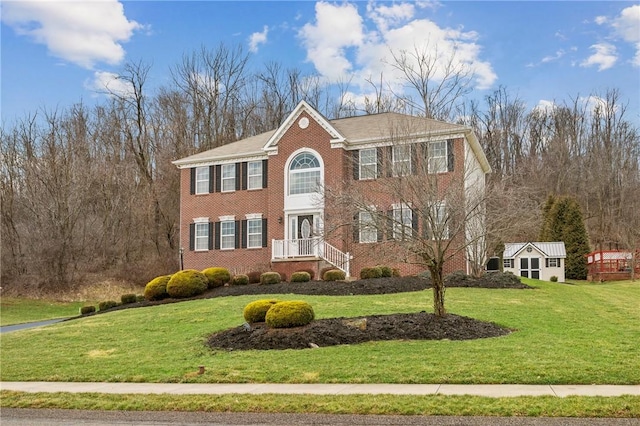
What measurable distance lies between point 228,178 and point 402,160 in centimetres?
1611

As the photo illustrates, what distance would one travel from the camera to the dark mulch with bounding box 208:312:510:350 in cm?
1262

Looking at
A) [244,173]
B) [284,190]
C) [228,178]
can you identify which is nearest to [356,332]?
[284,190]

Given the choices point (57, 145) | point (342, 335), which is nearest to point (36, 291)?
point (57, 145)

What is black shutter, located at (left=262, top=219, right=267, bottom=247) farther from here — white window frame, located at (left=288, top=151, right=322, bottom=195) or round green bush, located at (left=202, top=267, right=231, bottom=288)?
round green bush, located at (left=202, top=267, right=231, bottom=288)

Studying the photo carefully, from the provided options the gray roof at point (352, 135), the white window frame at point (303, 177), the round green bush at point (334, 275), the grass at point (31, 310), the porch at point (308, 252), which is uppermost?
the gray roof at point (352, 135)

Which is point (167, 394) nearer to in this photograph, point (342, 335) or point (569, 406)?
point (342, 335)

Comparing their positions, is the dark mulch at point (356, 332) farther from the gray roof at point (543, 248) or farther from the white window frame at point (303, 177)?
the gray roof at point (543, 248)

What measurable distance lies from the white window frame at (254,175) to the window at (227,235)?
7.10 ft

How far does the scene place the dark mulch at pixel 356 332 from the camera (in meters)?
12.6

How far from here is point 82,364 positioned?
13.1m

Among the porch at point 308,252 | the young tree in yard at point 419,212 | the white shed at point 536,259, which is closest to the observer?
the young tree in yard at point 419,212

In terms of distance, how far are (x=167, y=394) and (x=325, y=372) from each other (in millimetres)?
2657

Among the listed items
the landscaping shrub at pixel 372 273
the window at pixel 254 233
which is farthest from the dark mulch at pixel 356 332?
the window at pixel 254 233

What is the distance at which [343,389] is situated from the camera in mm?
9227
